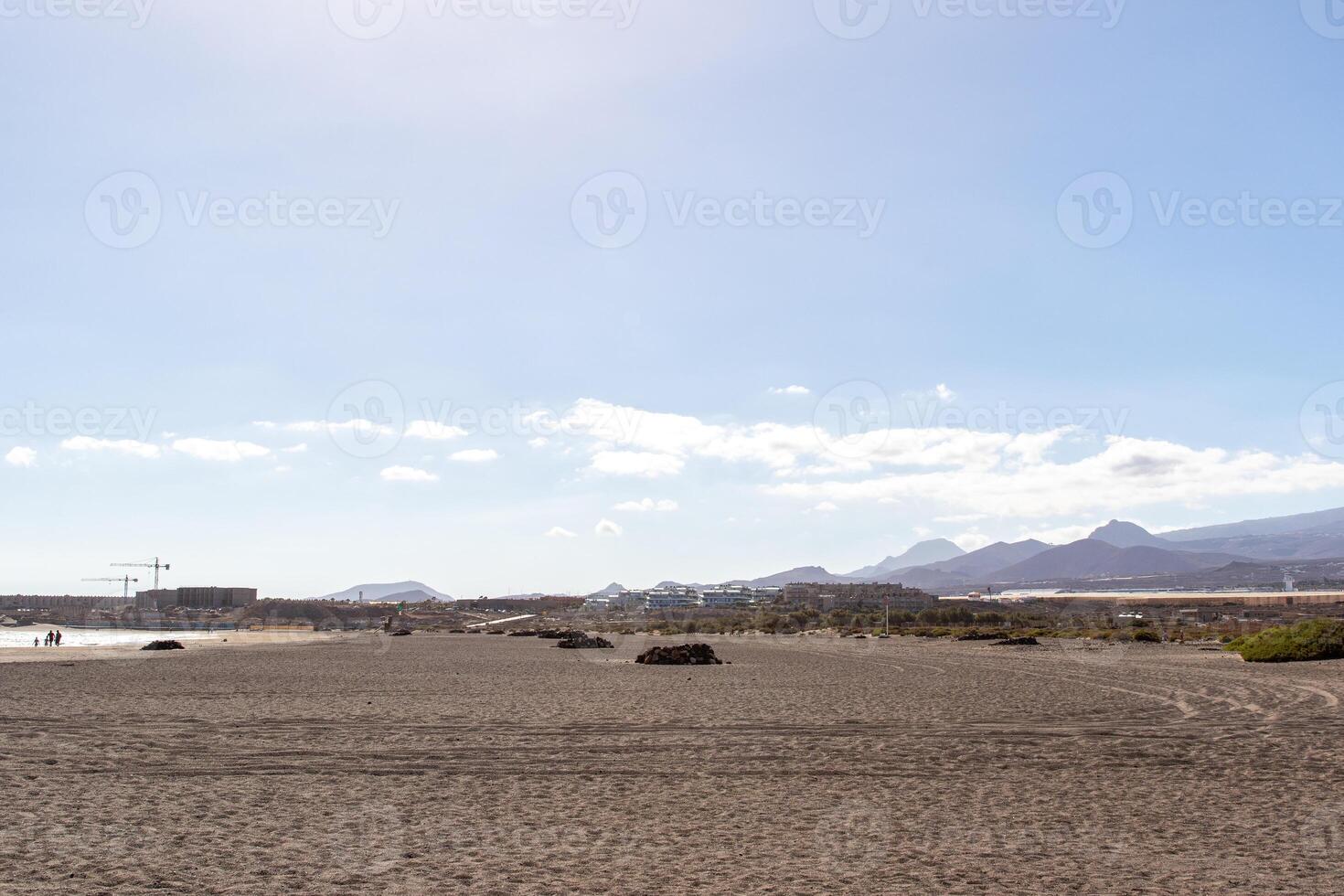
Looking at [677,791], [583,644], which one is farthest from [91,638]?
[677,791]

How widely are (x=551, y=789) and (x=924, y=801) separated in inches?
177

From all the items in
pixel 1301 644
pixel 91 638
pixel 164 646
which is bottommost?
pixel 91 638

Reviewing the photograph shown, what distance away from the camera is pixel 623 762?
582 inches

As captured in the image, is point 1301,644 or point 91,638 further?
point 91,638

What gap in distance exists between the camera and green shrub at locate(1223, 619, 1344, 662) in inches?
Result: 1345

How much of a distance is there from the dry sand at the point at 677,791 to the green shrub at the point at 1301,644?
1087 cm

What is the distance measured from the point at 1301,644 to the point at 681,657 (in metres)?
21.4

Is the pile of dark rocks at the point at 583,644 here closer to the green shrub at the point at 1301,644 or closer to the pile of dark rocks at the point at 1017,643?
the pile of dark rocks at the point at 1017,643

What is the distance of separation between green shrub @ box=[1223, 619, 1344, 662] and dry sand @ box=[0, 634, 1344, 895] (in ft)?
35.7

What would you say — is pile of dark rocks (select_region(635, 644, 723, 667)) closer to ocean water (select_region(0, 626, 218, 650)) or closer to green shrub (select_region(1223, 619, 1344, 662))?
green shrub (select_region(1223, 619, 1344, 662))

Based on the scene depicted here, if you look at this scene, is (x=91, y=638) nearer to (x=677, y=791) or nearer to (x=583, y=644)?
(x=583, y=644)

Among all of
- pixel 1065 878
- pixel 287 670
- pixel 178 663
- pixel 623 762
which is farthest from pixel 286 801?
pixel 178 663

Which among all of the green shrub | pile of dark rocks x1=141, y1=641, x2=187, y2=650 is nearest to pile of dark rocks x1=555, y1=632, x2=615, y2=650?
pile of dark rocks x1=141, y1=641, x2=187, y2=650

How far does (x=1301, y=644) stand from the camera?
3453 cm
